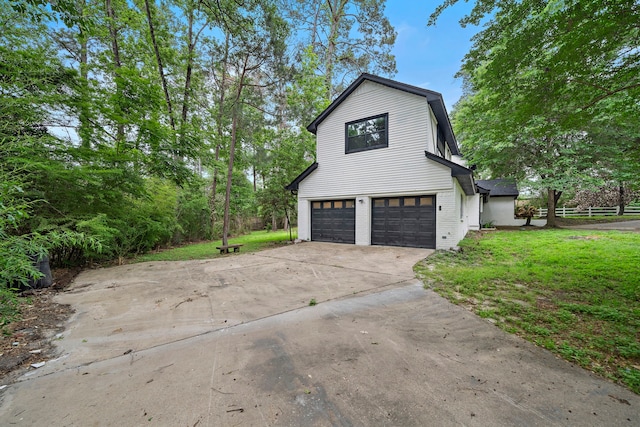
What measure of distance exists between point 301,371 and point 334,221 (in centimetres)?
897

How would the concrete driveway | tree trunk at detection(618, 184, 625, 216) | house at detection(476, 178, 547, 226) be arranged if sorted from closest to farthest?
1. the concrete driveway
2. house at detection(476, 178, 547, 226)
3. tree trunk at detection(618, 184, 625, 216)

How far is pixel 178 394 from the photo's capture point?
1.98 meters

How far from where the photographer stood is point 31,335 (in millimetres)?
3016

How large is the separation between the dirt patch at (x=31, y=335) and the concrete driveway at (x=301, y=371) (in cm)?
16

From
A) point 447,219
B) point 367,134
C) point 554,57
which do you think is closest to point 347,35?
point 367,134

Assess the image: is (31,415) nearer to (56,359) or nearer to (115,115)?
(56,359)

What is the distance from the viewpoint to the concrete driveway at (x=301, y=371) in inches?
68.6

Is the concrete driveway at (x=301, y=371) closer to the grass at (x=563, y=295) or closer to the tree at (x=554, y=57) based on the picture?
the grass at (x=563, y=295)

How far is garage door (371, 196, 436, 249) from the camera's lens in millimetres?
8812

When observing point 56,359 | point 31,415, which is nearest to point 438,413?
point 31,415

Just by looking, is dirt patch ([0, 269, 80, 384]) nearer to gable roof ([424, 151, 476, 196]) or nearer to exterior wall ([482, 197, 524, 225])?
gable roof ([424, 151, 476, 196])

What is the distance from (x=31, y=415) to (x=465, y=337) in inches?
160

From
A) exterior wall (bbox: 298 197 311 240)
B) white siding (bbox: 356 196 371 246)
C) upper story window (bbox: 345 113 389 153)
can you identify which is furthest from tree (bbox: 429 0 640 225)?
exterior wall (bbox: 298 197 311 240)

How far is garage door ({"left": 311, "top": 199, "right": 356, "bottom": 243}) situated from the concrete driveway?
20.9 feet
